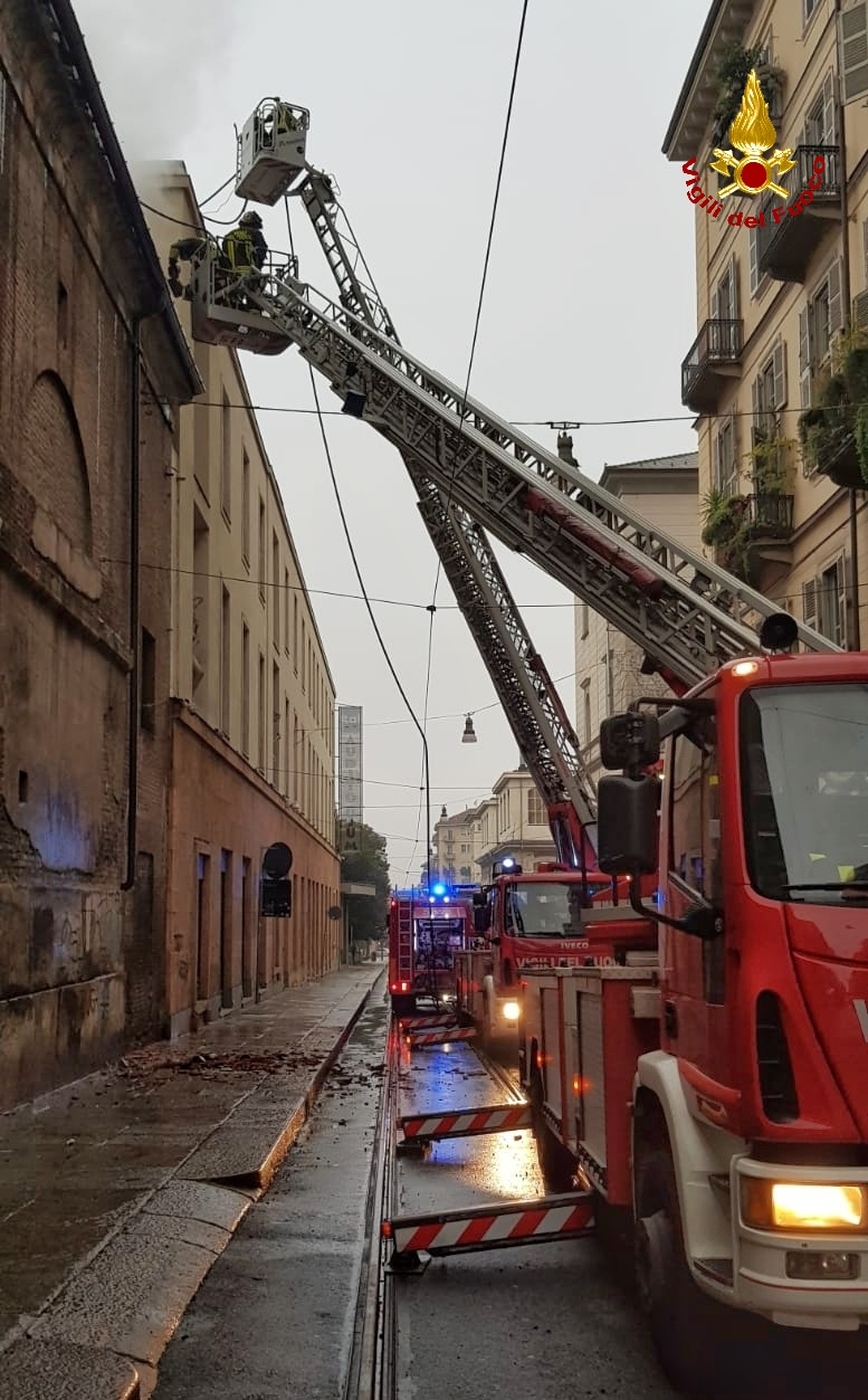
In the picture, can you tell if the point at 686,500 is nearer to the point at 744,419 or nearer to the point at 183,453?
the point at 744,419

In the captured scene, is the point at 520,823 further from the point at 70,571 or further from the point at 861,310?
the point at 70,571

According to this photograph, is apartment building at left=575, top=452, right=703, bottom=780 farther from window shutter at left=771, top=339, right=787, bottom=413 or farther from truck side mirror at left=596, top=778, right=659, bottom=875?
truck side mirror at left=596, top=778, right=659, bottom=875

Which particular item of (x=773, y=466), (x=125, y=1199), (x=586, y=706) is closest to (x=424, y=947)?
(x=773, y=466)

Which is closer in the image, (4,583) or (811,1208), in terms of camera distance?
(811,1208)

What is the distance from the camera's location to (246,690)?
3094 centimetres

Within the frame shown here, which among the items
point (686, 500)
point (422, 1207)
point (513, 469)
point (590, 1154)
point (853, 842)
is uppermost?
point (686, 500)

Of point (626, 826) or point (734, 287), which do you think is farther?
point (734, 287)

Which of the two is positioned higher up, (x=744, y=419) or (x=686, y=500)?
(x=686, y=500)

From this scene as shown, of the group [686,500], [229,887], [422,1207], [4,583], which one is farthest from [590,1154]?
[686,500]

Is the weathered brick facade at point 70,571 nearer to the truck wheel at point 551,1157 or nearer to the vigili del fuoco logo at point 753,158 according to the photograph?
the truck wheel at point 551,1157

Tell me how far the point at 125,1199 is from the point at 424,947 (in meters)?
17.6

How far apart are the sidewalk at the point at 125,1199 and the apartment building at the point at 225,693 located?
5.26 m

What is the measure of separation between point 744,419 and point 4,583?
1485 centimetres

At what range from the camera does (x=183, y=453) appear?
21.6 meters
